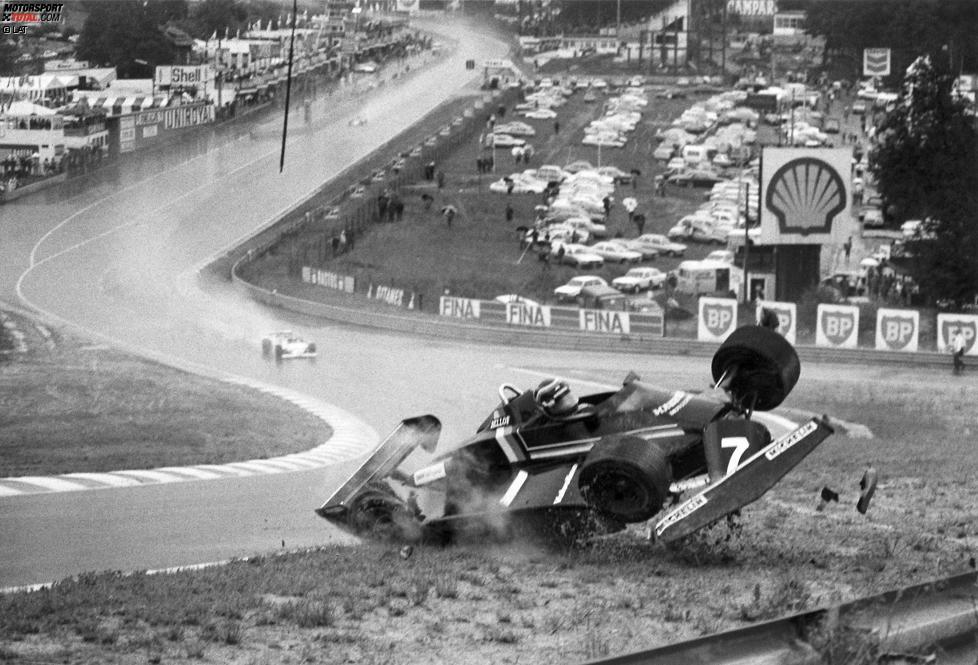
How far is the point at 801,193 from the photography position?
48406 mm

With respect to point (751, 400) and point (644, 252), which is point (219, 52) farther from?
point (644, 252)

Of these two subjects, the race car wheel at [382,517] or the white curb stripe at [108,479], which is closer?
the race car wheel at [382,517]

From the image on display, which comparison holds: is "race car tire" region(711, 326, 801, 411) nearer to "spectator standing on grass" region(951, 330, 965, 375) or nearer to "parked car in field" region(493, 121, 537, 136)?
"spectator standing on grass" region(951, 330, 965, 375)

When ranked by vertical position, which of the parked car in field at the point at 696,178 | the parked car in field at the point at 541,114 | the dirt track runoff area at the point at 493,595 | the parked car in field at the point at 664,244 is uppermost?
the parked car in field at the point at 541,114

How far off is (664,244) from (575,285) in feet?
22.8

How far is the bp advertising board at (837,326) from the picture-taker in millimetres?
42094

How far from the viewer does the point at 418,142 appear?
4269 centimetres

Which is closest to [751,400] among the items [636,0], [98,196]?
[98,196]

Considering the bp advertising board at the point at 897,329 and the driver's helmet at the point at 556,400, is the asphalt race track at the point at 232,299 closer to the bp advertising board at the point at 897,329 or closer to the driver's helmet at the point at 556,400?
the driver's helmet at the point at 556,400

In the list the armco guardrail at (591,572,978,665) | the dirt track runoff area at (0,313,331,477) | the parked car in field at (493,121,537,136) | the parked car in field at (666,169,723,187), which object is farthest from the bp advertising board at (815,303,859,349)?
the armco guardrail at (591,572,978,665)

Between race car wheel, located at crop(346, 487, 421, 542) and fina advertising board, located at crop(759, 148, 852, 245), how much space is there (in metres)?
38.3

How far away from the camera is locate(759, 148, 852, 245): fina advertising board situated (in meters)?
48.2

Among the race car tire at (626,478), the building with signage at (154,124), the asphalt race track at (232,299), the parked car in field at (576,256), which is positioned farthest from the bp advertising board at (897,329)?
the race car tire at (626,478)

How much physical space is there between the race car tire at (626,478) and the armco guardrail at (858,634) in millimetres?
2963
